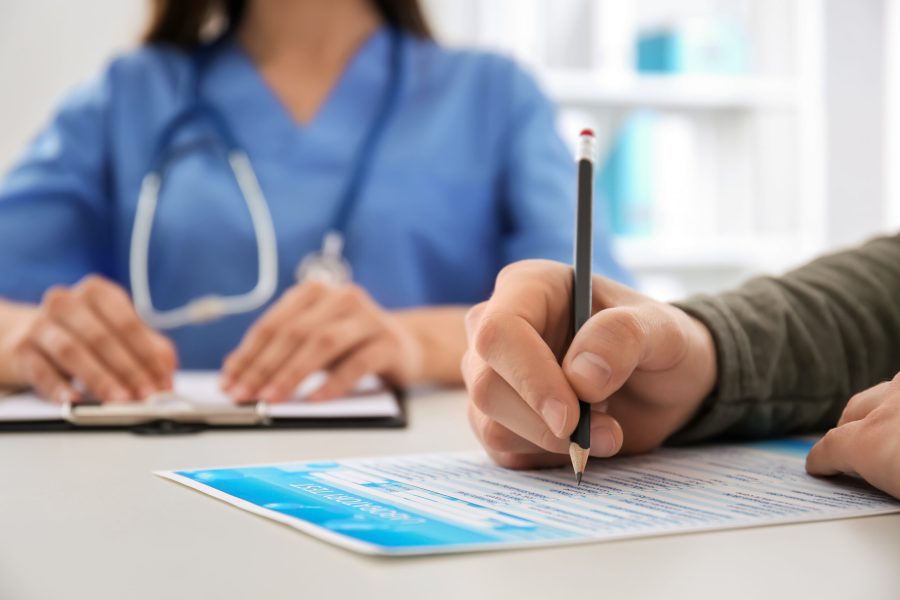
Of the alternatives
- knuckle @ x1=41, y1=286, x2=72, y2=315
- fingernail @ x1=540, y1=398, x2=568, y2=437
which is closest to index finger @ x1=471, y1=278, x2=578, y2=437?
fingernail @ x1=540, y1=398, x2=568, y2=437

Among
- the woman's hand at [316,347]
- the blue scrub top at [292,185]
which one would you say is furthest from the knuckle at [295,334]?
the blue scrub top at [292,185]

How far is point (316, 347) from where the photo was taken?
2.35ft

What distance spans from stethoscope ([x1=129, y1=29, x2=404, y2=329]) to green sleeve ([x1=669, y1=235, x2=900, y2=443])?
55cm

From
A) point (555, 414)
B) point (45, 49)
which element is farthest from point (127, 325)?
point (45, 49)

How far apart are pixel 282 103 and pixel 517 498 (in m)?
0.81

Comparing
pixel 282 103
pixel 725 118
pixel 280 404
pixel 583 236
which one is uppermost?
pixel 725 118

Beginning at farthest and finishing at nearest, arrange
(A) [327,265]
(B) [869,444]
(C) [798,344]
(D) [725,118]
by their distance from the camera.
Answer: (D) [725,118], (A) [327,265], (C) [798,344], (B) [869,444]

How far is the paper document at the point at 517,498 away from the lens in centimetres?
33

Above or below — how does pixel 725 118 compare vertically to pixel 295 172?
above

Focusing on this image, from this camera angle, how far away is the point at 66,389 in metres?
0.70

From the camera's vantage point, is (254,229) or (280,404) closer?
(280,404)

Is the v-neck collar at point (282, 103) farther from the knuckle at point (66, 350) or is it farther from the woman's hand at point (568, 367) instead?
the woman's hand at point (568, 367)

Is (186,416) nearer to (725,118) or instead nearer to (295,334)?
(295,334)

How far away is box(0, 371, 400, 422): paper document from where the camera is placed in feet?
2.05
